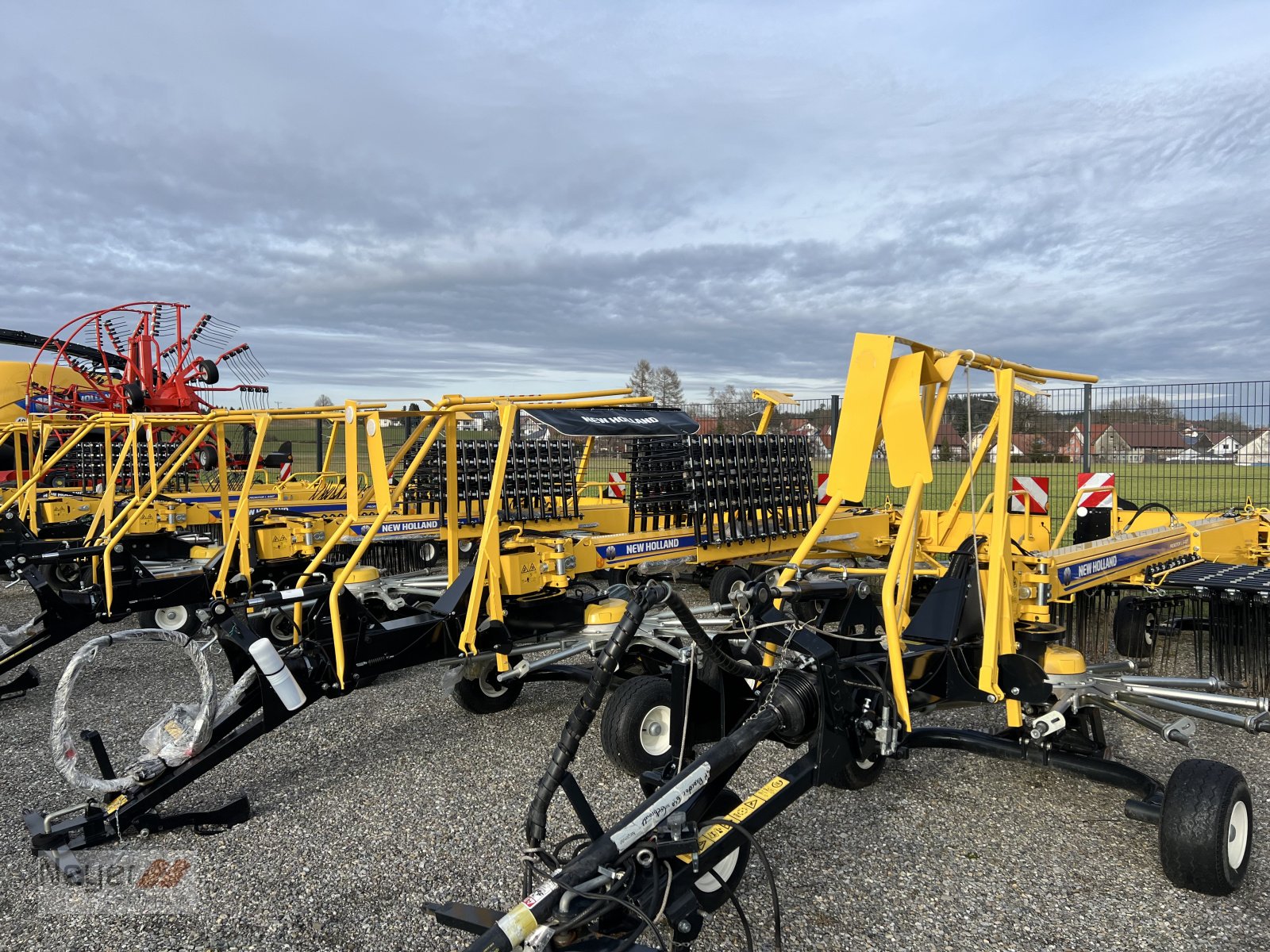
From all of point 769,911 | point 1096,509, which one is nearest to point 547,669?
point 769,911

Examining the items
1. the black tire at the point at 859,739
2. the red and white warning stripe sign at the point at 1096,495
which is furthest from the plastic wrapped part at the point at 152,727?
the red and white warning stripe sign at the point at 1096,495

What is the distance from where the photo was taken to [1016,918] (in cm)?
300

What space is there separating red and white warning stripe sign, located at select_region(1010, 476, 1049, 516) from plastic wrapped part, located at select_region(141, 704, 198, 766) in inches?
213

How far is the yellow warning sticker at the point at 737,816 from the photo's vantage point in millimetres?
2660

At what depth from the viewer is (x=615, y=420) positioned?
513 centimetres

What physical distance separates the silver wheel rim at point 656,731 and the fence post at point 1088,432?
7262 mm

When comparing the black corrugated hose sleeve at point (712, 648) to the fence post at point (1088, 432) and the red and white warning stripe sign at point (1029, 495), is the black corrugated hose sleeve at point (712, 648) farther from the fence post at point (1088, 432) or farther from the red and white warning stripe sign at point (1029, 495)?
the fence post at point (1088, 432)

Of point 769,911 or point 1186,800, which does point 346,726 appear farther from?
point 1186,800

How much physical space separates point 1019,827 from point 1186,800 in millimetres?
752

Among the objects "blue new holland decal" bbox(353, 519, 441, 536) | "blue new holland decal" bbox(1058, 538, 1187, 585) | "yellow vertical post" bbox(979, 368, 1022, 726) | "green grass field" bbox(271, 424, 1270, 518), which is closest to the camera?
"yellow vertical post" bbox(979, 368, 1022, 726)

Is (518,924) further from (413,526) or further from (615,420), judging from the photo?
(413,526)

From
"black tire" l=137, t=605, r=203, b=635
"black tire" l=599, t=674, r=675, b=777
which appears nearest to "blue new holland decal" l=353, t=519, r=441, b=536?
"black tire" l=137, t=605, r=203, b=635

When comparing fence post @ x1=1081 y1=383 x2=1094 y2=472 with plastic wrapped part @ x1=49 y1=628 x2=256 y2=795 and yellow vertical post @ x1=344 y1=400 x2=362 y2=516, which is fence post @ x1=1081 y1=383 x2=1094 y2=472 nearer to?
yellow vertical post @ x1=344 y1=400 x2=362 y2=516

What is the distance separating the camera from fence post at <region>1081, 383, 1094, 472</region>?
9.58m
